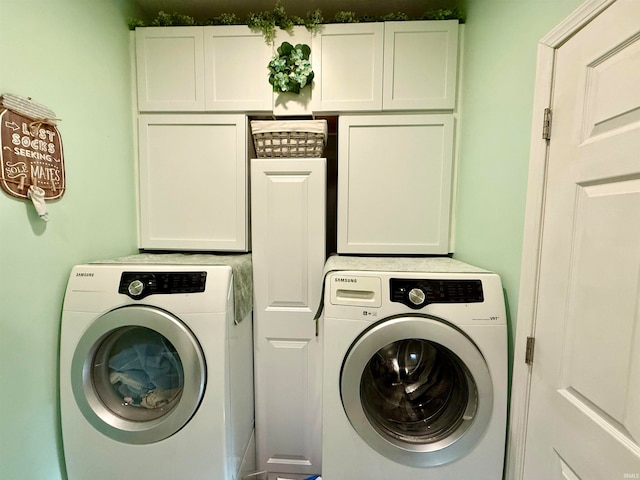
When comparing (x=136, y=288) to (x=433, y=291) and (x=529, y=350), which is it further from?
(x=529, y=350)

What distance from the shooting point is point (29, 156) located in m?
0.87

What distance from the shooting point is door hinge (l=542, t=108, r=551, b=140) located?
30.2 inches

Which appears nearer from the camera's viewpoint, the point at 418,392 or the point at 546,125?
the point at 546,125

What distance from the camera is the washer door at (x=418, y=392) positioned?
867 mm

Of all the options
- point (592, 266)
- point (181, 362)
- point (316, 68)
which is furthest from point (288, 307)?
point (316, 68)

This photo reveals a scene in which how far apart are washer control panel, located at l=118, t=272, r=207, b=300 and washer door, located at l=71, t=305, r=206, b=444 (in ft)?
0.20

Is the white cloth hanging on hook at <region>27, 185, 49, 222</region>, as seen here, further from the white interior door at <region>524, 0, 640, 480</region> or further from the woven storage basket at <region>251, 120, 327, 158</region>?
the white interior door at <region>524, 0, 640, 480</region>

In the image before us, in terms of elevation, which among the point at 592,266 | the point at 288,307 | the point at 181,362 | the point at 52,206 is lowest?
the point at 181,362

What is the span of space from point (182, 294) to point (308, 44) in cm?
130

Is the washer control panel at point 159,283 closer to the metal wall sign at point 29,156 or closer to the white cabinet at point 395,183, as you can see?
the metal wall sign at point 29,156

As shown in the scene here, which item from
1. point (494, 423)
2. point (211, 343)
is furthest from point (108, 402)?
point (494, 423)

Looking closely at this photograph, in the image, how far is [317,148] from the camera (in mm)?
1233

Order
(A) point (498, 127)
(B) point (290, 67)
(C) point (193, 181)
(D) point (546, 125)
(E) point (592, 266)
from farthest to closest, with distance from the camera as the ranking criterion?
(C) point (193, 181) → (B) point (290, 67) → (A) point (498, 127) → (D) point (546, 125) → (E) point (592, 266)

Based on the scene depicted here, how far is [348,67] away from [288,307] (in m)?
1.24
